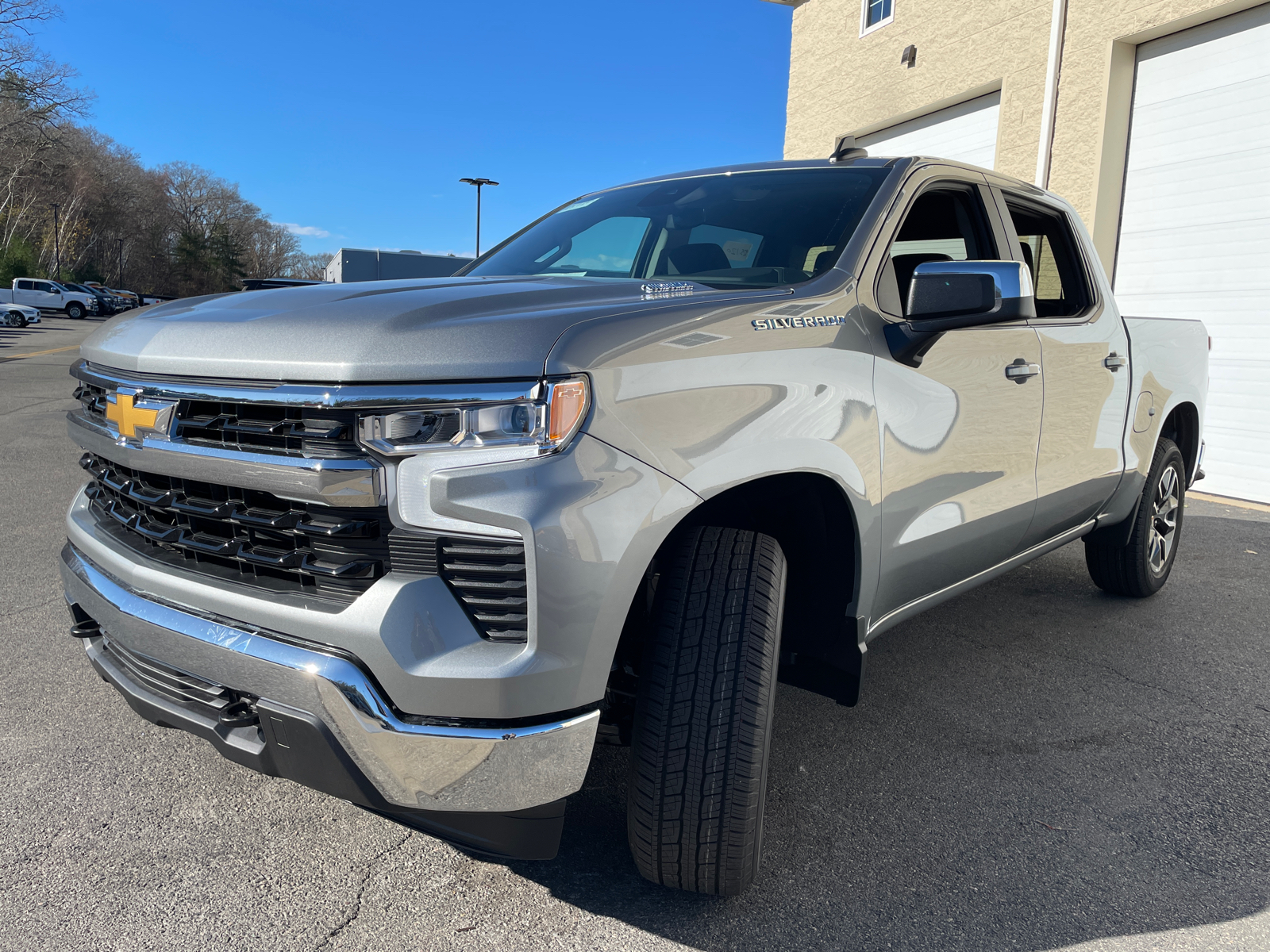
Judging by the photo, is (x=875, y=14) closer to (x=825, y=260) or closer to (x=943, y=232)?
(x=943, y=232)

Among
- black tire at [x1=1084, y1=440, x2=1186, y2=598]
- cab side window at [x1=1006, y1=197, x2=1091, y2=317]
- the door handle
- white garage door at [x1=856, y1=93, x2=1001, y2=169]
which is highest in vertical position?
white garage door at [x1=856, y1=93, x2=1001, y2=169]

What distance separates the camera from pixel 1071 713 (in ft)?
9.98

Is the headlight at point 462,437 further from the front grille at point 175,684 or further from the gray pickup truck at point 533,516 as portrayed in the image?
the front grille at point 175,684

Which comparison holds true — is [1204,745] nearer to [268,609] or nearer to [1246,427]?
[268,609]

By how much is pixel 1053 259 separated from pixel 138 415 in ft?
11.4

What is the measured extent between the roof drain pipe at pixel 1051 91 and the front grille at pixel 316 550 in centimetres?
942

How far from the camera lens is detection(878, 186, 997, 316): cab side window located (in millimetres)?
2926

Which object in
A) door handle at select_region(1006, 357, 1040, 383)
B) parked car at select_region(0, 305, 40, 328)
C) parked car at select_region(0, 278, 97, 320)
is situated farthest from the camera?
parked car at select_region(0, 278, 97, 320)

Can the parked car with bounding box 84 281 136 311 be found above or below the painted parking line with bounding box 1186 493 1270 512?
above

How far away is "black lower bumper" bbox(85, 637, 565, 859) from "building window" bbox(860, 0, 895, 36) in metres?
12.4

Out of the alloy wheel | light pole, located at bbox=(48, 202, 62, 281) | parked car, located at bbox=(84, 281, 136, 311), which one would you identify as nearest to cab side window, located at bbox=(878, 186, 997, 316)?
the alloy wheel

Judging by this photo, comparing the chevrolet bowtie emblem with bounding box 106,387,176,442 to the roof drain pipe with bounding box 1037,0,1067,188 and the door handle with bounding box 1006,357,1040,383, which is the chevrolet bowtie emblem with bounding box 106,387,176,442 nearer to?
the door handle with bounding box 1006,357,1040,383

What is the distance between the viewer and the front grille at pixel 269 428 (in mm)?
1568

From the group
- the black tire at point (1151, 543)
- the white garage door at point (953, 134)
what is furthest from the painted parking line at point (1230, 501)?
the white garage door at point (953, 134)
